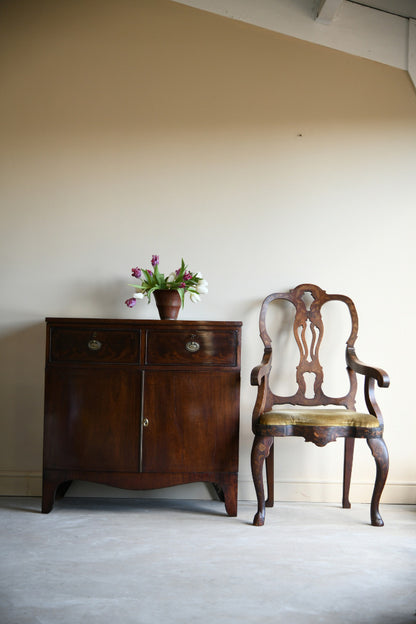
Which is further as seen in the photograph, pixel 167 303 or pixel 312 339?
pixel 312 339

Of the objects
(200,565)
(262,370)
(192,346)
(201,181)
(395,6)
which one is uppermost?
(395,6)

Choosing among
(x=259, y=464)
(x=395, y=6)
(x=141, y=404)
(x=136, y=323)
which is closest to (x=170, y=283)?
(x=136, y=323)

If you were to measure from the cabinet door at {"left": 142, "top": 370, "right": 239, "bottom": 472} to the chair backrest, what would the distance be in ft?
1.29

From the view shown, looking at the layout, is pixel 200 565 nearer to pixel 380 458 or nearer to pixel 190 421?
pixel 190 421

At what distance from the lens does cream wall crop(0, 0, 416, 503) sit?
3.39 meters

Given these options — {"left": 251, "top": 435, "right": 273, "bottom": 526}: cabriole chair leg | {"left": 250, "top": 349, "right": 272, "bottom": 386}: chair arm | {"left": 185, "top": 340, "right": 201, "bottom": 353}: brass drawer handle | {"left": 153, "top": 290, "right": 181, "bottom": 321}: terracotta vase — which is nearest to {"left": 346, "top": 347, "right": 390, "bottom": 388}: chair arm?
{"left": 250, "top": 349, "right": 272, "bottom": 386}: chair arm

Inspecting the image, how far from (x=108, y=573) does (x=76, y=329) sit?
1.21 meters

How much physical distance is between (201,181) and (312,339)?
1091mm

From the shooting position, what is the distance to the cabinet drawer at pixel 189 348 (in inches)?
116

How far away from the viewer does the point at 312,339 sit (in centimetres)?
330

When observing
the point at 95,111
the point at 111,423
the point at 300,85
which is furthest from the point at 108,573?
the point at 300,85

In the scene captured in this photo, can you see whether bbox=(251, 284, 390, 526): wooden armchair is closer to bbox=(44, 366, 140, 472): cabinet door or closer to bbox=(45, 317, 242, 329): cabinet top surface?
bbox=(45, 317, 242, 329): cabinet top surface

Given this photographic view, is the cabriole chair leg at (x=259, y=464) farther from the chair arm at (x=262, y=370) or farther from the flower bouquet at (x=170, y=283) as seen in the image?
the flower bouquet at (x=170, y=283)

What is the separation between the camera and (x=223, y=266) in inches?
135
